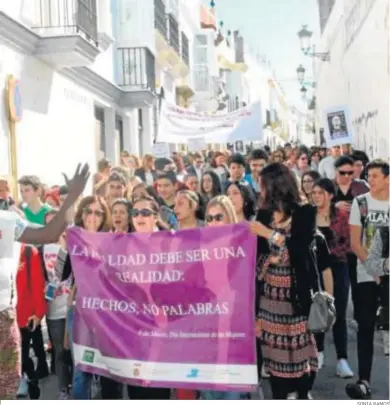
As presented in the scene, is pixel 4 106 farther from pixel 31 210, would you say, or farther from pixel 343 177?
pixel 343 177

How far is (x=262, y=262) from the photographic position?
15.2 feet

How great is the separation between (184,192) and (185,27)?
3123cm

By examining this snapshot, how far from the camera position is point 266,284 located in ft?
15.1

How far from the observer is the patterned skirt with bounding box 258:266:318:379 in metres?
4.52

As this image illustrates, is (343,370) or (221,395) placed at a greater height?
(221,395)

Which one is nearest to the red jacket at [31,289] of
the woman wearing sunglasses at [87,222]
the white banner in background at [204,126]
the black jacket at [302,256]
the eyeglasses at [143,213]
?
the woman wearing sunglasses at [87,222]

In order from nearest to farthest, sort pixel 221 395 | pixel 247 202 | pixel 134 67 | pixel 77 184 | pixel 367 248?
pixel 77 184
pixel 221 395
pixel 367 248
pixel 247 202
pixel 134 67

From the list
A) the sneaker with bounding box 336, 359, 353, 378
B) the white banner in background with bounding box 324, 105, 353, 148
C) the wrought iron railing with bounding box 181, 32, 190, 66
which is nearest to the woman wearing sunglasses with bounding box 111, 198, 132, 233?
the sneaker with bounding box 336, 359, 353, 378

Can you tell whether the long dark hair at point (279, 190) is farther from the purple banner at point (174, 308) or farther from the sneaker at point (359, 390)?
the sneaker at point (359, 390)

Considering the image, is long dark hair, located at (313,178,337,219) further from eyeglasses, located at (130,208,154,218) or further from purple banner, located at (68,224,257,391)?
purple banner, located at (68,224,257,391)

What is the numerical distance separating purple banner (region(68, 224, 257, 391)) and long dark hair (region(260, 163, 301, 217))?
231 mm

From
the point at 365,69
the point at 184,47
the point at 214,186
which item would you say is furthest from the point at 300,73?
the point at 214,186

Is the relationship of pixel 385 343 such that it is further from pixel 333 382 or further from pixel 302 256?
pixel 302 256

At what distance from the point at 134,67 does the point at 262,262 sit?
17.1 metres
